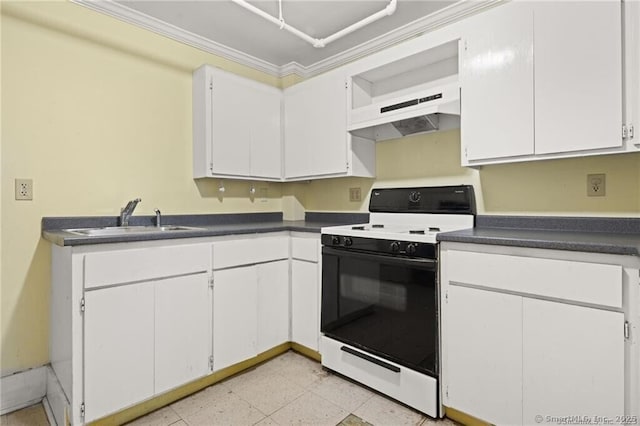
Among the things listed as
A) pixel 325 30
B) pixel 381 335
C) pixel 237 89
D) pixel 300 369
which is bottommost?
pixel 300 369

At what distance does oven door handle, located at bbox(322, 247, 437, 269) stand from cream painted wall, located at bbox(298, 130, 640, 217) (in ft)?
2.27

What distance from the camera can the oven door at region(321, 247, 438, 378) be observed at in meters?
1.72

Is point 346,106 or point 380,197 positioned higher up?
point 346,106

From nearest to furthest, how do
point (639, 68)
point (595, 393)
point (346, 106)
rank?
point (595, 393)
point (639, 68)
point (346, 106)

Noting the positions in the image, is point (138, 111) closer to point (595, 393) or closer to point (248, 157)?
point (248, 157)

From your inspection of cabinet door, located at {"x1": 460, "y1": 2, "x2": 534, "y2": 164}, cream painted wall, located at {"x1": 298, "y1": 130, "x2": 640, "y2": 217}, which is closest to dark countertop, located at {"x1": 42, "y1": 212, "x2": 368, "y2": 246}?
cream painted wall, located at {"x1": 298, "y1": 130, "x2": 640, "y2": 217}

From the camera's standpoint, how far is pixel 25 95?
6.17 ft

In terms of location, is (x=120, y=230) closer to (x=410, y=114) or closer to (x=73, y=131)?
(x=73, y=131)

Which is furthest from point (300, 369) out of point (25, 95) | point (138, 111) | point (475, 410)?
point (25, 95)

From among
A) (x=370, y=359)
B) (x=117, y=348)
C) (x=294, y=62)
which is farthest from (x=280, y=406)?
(x=294, y=62)

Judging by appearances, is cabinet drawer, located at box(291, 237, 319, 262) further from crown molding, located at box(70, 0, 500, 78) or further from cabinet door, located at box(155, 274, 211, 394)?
crown molding, located at box(70, 0, 500, 78)

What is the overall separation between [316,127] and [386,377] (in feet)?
6.13

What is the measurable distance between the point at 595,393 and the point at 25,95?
315cm

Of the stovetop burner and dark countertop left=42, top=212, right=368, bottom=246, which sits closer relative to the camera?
dark countertop left=42, top=212, right=368, bottom=246
